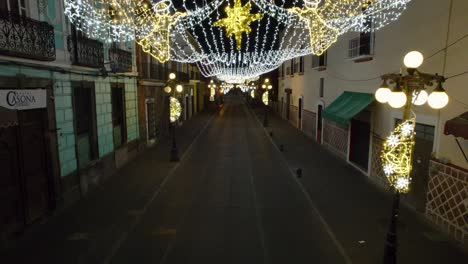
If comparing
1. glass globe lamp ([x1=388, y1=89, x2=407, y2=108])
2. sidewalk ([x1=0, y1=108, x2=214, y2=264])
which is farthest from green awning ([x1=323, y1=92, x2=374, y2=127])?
sidewalk ([x1=0, y1=108, x2=214, y2=264])

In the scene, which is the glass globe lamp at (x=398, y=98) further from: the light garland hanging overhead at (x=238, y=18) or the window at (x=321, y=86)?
the window at (x=321, y=86)

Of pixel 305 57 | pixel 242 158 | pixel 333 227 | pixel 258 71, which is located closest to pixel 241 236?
pixel 333 227

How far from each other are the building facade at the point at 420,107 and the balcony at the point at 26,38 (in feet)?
31.4

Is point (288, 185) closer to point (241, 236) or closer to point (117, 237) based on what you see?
point (241, 236)

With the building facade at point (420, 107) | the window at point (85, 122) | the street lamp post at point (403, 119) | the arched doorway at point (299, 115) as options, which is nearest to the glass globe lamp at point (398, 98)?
the street lamp post at point (403, 119)

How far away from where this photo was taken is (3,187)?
23.2 feet

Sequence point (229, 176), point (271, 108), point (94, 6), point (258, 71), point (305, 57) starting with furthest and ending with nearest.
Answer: point (271, 108)
point (258, 71)
point (305, 57)
point (229, 176)
point (94, 6)

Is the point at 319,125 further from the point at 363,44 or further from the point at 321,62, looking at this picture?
the point at 363,44

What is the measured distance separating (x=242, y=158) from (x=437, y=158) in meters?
9.01

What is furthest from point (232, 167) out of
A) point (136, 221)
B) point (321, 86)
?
point (321, 86)

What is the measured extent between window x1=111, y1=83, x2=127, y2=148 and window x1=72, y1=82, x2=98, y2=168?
210cm

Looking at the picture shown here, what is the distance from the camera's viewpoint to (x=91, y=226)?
8039 mm

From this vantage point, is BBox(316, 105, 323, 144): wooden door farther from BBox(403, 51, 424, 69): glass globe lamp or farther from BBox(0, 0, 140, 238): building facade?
BBox(403, 51, 424, 69): glass globe lamp

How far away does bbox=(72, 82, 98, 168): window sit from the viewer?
33.6 feet
